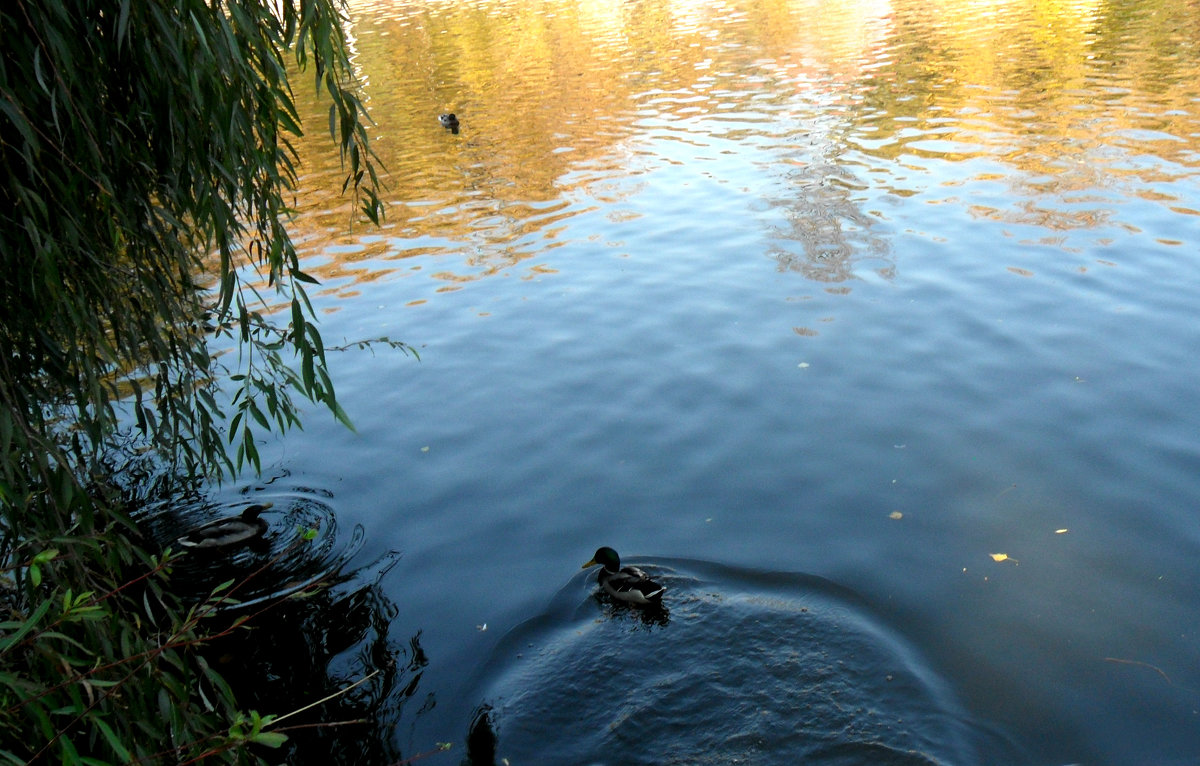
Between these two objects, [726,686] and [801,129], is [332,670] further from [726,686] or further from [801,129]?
[801,129]

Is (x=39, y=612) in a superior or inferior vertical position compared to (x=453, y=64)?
superior

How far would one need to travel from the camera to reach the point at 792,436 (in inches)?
334

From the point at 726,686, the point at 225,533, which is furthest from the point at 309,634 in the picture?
the point at 726,686

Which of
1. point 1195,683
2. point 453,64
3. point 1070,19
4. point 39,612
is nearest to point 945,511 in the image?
point 1195,683

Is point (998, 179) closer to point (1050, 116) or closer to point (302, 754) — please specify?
point (1050, 116)

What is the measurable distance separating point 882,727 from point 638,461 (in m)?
3.48

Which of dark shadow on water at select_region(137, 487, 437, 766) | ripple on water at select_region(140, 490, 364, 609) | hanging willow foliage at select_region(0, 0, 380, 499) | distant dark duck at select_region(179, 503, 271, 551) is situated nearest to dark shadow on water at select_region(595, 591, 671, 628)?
dark shadow on water at select_region(137, 487, 437, 766)

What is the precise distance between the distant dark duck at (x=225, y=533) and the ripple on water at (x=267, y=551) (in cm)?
7

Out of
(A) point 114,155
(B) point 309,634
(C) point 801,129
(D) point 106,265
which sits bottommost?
(C) point 801,129

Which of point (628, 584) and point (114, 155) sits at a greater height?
point (114, 155)

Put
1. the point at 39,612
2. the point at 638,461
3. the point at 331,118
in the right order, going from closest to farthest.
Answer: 1. the point at 39,612
2. the point at 331,118
3. the point at 638,461

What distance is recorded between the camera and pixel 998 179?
14.3 meters

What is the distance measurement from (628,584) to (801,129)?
13.9 metres

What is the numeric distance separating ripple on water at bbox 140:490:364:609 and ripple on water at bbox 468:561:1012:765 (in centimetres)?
169
